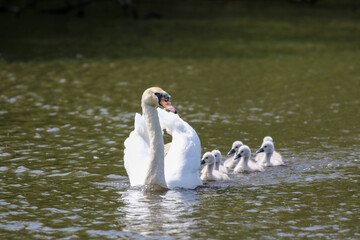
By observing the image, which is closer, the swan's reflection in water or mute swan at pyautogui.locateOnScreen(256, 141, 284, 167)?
the swan's reflection in water

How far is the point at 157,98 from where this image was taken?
11.1 m

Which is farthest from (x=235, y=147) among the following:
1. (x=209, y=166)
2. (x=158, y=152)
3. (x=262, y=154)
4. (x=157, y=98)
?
(x=157, y=98)

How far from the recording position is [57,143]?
1438 centimetres

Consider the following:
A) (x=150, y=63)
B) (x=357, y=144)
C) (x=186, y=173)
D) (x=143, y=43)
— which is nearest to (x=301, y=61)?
(x=150, y=63)

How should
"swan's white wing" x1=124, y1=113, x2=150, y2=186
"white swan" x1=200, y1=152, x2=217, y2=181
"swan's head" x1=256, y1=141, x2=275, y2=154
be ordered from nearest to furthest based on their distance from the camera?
→ 1. "swan's white wing" x1=124, y1=113, x2=150, y2=186
2. "white swan" x1=200, y1=152, x2=217, y2=181
3. "swan's head" x1=256, y1=141, x2=275, y2=154

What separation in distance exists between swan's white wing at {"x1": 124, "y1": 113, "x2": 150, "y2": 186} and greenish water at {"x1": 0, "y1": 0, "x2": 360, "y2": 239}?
0.27 metres

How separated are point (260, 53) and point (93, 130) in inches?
460

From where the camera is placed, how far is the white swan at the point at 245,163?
12532 millimetres

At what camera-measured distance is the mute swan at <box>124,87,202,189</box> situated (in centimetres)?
1108

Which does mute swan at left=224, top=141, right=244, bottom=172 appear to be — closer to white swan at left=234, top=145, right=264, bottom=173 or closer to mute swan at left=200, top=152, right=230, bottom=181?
white swan at left=234, top=145, right=264, bottom=173

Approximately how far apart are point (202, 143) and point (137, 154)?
9.57 ft

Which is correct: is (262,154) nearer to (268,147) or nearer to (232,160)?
(268,147)

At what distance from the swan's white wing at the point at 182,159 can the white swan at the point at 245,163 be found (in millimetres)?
1217

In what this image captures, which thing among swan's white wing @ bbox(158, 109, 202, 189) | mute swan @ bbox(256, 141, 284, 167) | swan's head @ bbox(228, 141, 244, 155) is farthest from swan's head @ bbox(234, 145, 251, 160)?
swan's white wing @ bbox(158, 109, 202, 189)
